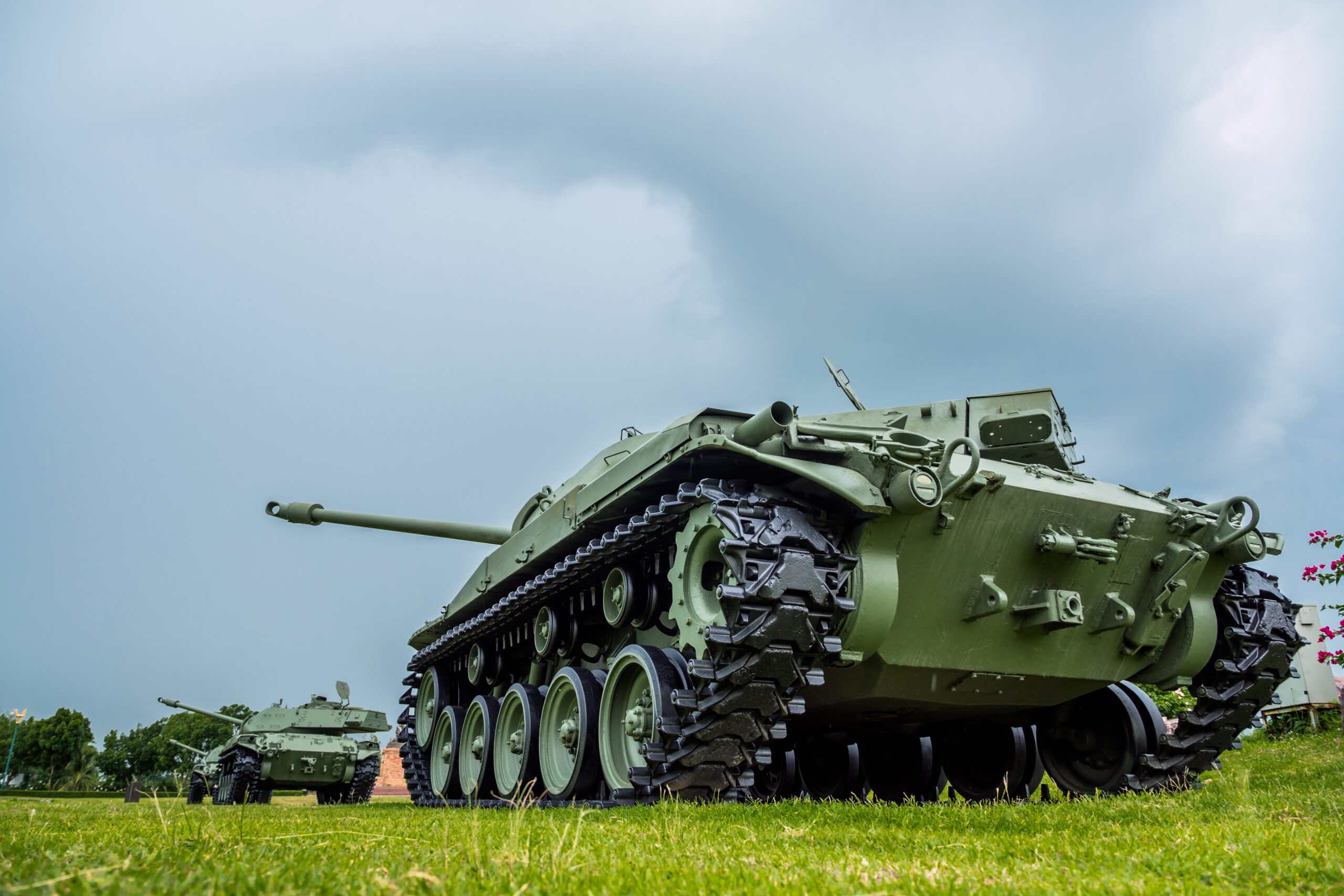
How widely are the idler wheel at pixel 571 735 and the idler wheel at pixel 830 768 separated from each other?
333 centimetres

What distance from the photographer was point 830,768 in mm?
11969

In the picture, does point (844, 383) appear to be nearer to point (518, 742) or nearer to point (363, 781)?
point (518, 742)

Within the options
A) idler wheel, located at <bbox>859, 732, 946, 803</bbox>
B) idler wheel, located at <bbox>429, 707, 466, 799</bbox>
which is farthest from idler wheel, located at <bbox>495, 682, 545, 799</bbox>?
idler wheel, located at <bbox>859, 732, 946, 803</bbox>

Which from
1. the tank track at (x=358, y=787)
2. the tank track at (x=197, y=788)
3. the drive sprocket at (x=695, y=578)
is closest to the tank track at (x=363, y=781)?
the tank track at (x=358, y=787)

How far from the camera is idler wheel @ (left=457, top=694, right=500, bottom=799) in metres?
11.3

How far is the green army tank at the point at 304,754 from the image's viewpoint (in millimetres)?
20688

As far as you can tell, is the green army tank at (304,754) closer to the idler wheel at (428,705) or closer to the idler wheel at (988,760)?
the idler wheel at (428,705)

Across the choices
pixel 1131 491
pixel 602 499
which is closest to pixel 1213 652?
pixel 1131 491

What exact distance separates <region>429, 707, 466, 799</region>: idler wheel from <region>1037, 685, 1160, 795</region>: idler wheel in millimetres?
6756

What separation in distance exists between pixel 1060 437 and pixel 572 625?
505cm

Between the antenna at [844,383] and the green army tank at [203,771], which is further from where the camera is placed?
the green army tank at [203,771]

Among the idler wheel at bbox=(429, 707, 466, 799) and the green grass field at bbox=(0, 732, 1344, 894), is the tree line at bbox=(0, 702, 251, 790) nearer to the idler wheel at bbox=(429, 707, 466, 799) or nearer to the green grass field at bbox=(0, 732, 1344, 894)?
the idler wheel at bbox=(429, 707, 466, 799)

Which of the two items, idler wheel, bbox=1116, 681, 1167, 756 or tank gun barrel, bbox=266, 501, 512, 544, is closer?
idler wheel, bbox=1116, 681, 1167, 756

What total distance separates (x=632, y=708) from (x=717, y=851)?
4.94 metres
